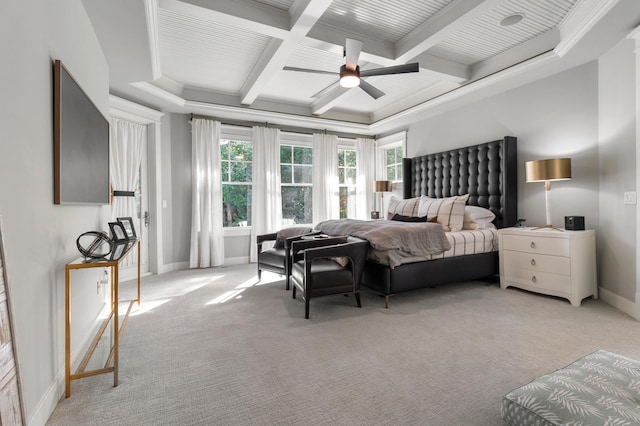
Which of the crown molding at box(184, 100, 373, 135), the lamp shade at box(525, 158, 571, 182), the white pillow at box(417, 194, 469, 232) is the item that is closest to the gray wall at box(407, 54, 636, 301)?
the lamp shade at box(525, 158, 571, 182)

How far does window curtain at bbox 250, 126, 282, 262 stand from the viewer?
18.4 ft

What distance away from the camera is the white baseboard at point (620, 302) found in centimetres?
274

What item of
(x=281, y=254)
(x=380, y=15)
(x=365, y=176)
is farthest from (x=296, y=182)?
(x=380, y=15)

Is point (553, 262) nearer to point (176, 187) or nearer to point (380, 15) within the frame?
point (380, 15)

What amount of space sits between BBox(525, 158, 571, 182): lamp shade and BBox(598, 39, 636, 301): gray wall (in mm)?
364

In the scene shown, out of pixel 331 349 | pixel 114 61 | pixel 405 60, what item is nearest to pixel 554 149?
pixel 405 60

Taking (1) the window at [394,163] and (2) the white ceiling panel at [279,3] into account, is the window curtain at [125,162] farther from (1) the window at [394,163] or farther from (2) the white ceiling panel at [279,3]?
(1) the window at [394,163]

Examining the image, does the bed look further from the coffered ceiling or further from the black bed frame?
the coffered ceiling

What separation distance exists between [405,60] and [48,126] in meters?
3.49

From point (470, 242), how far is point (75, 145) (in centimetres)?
400

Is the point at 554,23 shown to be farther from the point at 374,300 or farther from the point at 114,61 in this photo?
the point at 114,61

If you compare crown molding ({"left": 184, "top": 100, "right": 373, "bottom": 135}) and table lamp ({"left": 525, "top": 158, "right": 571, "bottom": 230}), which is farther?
crown molding ({"left": 184, "top": 100, "right": 373, "bottom": 135})

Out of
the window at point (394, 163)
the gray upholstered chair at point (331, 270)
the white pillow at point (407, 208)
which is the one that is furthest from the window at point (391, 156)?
the gray upholstered chair at point (331, 270)

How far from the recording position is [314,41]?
3150mm
